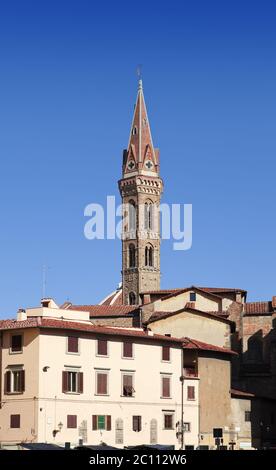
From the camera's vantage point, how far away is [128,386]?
6962cm

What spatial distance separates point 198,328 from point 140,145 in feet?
251

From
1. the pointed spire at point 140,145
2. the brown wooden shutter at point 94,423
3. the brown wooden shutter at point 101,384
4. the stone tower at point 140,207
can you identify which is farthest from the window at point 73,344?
the pointed spire at point 140,145

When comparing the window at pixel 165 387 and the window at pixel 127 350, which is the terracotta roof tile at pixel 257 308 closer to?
the window at pixel 165 387

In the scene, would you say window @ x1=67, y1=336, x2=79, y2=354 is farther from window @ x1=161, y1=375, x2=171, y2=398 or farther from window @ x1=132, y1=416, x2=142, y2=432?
window @ x1=161, y1=375, x2=171, y2=398

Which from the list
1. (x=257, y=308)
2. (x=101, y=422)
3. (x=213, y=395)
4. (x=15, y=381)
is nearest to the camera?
(x=15, y=381)

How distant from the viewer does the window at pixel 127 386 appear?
6931 cm

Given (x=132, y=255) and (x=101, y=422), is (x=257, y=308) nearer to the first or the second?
(x=101, y=422)

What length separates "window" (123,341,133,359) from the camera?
230 ft

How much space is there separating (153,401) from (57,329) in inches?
373

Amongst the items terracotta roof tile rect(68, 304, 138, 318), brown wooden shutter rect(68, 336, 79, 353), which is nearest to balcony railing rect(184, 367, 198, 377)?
brown wooden shutter rect(68, 336, 79, 353)

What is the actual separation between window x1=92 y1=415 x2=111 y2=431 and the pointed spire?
92089mm

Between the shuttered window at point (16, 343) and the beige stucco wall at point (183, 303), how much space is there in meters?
29.4

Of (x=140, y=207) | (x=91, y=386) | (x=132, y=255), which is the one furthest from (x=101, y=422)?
(x=140, y=207)

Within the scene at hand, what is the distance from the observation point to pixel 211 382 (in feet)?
249
